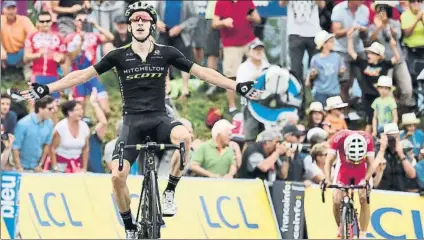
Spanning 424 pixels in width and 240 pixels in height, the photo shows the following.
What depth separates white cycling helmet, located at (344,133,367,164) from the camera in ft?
62.7

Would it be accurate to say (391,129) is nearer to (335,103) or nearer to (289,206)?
(335,103)

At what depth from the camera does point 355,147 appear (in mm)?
19188

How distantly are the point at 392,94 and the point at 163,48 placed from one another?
7046 millimetres

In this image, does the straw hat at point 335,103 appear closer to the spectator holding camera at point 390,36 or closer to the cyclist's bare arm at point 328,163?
the spectator holding camera at point 390,36

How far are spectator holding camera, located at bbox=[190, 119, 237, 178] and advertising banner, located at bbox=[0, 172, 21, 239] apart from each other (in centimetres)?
265

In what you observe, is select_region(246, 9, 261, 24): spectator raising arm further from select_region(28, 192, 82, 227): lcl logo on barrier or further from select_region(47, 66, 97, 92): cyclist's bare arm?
select_region(47, 66, 97, 92): cyclist's bare arm

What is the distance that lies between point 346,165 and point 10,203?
5.05m

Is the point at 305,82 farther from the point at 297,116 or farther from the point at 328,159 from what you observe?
the point at 328,159

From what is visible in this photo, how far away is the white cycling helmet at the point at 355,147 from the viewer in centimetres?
1911

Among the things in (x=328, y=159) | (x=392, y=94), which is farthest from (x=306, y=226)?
(x=392, y=94)

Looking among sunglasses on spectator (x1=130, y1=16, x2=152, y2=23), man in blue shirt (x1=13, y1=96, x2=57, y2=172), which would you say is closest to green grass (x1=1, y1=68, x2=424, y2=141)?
man in blue shirt (x1=13, y1=96, x2=57, y2=172)

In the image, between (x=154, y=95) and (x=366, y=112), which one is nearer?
(x=154, y=95)

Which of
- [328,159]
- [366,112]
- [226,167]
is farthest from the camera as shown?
[366,112]

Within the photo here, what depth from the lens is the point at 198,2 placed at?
2312 cm
